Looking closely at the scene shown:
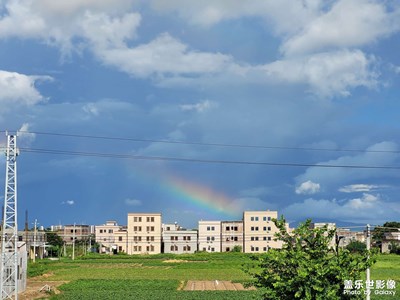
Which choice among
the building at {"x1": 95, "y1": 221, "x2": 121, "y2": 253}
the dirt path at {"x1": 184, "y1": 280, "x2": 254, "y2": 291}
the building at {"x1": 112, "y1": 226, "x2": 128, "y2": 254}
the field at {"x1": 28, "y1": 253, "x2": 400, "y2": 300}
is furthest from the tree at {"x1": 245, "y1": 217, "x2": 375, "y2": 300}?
the building at {"x1": 95, "y1": 221, "x2": 121, "y2": 253}

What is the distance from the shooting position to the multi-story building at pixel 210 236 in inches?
4304

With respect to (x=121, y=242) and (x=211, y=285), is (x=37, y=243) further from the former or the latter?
(x=211, y=285)

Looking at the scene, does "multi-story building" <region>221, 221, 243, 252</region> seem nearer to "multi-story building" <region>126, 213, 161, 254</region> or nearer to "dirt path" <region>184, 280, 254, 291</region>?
"multi-story building" <region>126, 213, 161, 254</region>

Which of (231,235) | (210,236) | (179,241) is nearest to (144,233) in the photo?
(179,241)

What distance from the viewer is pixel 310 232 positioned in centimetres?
1873

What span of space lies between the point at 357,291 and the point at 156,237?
89.5 m

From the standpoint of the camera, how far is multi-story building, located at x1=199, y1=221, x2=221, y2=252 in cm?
10931

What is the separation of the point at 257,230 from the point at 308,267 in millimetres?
89656

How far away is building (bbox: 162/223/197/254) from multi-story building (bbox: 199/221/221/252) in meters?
1.88

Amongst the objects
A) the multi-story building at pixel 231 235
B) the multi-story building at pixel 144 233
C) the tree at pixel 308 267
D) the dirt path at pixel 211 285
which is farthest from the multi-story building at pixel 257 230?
the tree at pixel 308 267

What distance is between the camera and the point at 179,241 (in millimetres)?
107562

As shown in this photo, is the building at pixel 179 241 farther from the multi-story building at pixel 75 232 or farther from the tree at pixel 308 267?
the tree at pixel 308 267

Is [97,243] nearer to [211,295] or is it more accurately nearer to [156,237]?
[156,237]

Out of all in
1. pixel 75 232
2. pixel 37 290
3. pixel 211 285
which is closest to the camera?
pixel 37 290
